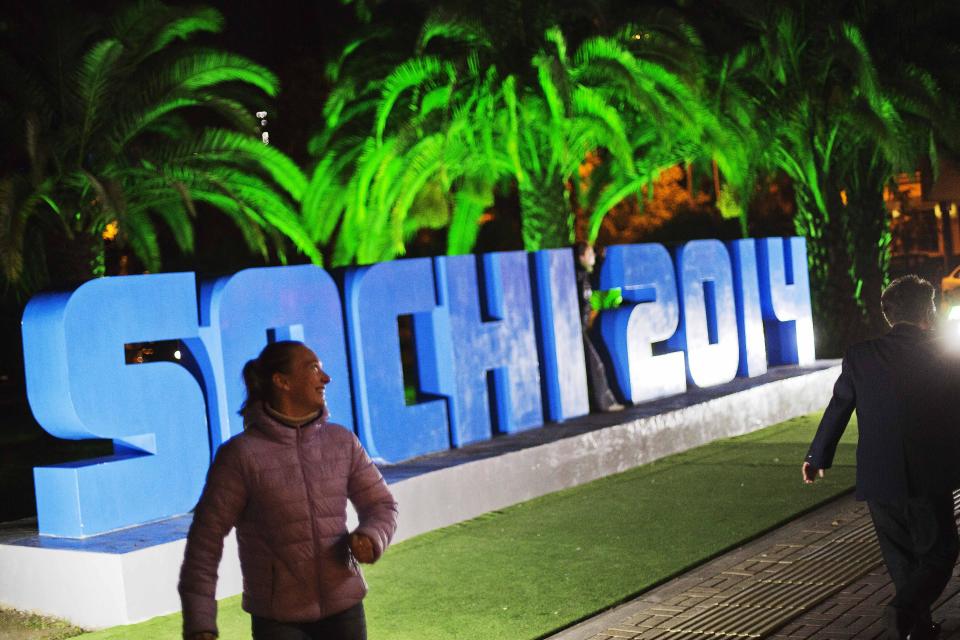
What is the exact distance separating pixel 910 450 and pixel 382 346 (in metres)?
5.58

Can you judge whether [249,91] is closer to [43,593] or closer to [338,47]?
[338,47]

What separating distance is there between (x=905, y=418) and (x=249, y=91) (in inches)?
570

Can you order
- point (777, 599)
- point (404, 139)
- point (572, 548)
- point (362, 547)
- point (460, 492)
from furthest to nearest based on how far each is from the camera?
point (404, 139) → point (460, 492) → point (572, 548) → point (777, 599) → point (362, 547)

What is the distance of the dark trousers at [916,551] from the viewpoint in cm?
533

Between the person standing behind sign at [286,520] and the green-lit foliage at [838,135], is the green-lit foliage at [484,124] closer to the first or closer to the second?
the green-lit foliage at [838,135]

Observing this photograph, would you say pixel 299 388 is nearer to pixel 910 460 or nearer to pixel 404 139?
pixel 910 460

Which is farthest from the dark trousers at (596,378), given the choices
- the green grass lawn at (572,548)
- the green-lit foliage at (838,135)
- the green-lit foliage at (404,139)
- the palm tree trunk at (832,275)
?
the palm tree trunk at (832,275)

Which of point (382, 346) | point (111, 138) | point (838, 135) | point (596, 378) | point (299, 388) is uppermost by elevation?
point (111, 138)

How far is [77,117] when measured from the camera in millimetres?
14656

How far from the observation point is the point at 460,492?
959 cm

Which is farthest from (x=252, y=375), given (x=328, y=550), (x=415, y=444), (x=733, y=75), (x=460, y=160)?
(x=733, y=75)

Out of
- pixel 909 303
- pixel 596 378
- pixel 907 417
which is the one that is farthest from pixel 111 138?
pixel 907 417

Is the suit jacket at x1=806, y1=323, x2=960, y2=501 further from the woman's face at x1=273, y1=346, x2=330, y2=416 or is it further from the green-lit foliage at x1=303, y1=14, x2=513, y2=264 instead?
the green-lit foliage at x1=303, y1=14, x2=513, y2=264

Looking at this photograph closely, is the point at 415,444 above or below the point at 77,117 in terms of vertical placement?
below
